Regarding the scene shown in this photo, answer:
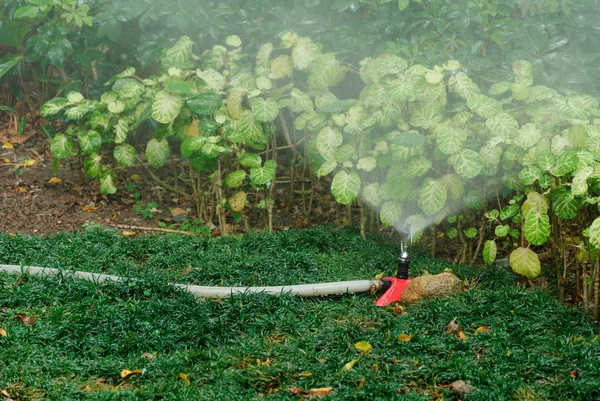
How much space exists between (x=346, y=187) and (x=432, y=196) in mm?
538

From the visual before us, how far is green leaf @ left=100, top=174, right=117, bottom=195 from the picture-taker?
5266 millimetres

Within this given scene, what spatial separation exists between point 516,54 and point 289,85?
4.74ft

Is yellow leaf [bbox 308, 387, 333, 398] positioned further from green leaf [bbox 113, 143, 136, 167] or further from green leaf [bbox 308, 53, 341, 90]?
green leaf [bbox 113, 143, 136, 167]

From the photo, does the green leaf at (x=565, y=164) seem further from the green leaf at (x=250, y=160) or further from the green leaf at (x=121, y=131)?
the green leaf at (x=121, y=131)

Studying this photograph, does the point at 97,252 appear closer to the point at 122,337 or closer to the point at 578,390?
the point at 122,337

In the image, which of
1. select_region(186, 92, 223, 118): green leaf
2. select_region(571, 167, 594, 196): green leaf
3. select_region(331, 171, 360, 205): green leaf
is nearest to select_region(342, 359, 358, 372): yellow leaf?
select_region(571, 167, 594, 196): green leaf

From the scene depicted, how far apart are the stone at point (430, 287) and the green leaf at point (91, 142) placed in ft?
7.86

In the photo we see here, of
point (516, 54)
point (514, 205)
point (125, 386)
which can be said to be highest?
point (516, 54)

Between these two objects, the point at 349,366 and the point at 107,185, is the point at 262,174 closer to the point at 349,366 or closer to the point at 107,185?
the point at 107,185

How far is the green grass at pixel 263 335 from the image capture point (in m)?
3.07

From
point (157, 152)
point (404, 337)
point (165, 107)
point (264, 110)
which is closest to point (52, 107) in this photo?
point (157, 152)

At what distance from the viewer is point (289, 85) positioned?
16.0ft

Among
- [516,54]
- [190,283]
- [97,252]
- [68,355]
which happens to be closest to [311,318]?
[190,283]

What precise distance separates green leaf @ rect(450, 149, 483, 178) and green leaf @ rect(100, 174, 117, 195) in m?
2.47
